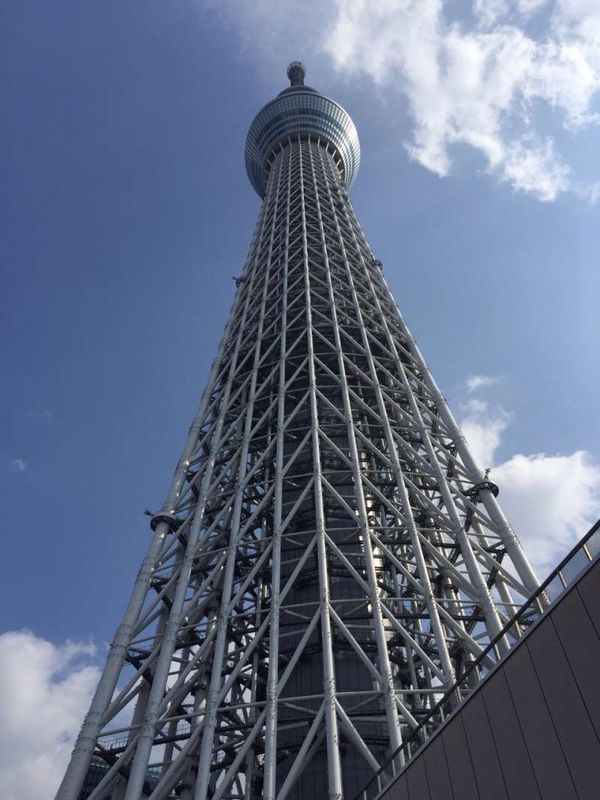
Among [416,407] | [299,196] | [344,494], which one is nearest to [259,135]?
[299,196]

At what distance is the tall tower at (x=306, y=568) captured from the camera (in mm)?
21172

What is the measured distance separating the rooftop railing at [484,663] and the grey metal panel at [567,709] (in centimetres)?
54

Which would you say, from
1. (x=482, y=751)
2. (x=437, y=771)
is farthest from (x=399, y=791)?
(x=482, y=751)

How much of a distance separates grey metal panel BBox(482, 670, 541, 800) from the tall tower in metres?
7.21

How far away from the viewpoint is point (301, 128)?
7675 centimetres

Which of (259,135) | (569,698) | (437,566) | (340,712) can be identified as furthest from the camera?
(259,135)

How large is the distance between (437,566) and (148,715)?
42.0ft

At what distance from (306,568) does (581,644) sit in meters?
18.2

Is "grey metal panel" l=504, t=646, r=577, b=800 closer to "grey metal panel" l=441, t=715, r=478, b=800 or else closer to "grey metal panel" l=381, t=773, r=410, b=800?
"grey metal panel" l=441, t=715, r=478, b=800

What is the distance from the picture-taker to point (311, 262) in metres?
48.8

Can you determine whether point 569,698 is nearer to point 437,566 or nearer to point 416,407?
point 437,566

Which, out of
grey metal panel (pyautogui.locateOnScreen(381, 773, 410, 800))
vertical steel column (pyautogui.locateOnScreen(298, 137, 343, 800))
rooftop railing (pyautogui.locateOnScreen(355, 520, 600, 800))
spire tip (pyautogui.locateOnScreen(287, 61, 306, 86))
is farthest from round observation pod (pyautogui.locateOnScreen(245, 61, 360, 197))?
grey metal panel (pyautogui.locateOnScreen(381, 773, 410, 800))

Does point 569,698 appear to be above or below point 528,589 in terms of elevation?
below

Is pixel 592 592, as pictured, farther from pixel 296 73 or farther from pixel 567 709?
pixel 296 73
